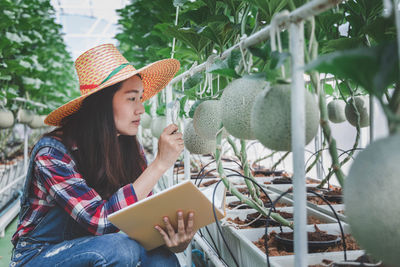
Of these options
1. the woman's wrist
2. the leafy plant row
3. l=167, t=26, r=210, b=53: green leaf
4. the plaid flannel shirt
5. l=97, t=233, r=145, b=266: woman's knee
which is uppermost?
the leafy plant row

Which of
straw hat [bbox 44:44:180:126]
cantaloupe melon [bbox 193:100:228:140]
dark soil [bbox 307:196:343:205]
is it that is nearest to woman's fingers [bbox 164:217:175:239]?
cantaloupe melon [bbox 193:100:228:140]

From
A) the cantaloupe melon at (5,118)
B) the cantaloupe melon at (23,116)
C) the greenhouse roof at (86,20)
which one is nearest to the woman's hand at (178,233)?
the cantaloupe melon at (5,118)

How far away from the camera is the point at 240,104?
2.48ft

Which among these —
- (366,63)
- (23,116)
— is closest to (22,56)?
(23,116)

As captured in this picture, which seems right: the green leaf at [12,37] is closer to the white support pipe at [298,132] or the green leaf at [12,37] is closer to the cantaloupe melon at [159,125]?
the cantaloupe melon at [159,125]

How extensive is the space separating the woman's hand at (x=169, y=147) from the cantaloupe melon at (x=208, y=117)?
21 cm

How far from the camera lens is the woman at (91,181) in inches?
45.5

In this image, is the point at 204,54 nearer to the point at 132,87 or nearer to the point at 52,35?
the point at 132,87

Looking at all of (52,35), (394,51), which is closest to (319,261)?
(394,51)

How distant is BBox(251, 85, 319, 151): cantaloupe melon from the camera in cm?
62

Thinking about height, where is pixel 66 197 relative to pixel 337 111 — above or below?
below

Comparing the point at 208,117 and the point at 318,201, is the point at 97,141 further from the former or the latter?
the point at 318,201

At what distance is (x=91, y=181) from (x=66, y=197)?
0.58 ft

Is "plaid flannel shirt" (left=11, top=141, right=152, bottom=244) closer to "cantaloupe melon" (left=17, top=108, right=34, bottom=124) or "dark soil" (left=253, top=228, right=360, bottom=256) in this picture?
"dark soil" (left=253, top=228, right=360, bottom=256)
